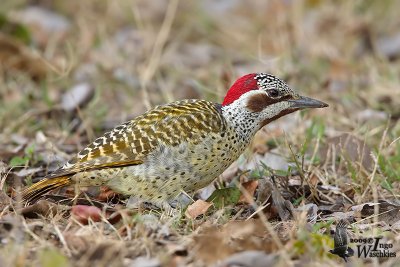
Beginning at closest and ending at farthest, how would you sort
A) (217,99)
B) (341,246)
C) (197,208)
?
(341,246)
(197,208)
(217,99)

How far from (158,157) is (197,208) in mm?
457

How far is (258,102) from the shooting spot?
549 centimetres

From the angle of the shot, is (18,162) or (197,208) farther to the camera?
(18,162)

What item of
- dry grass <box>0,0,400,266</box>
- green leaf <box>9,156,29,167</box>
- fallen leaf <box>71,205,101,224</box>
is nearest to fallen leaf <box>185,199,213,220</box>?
dry grass <box>0,0,400,266</box>

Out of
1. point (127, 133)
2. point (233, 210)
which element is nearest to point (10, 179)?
point (127, 133)

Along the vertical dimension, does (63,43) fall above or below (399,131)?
above

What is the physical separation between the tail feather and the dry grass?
0.17m

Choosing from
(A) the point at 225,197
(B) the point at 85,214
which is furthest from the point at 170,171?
(B) the point at 85,214

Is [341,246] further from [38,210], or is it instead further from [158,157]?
[38,210]

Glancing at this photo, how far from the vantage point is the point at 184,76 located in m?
9.25

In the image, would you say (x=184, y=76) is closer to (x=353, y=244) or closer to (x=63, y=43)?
(x=63, y=43)

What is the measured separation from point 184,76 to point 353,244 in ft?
16.7

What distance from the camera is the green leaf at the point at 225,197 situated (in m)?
5.28

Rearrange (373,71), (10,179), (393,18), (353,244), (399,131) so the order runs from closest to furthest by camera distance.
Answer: (353,244) < (10,179) < (399,131) < (373,71) < (393,18)
